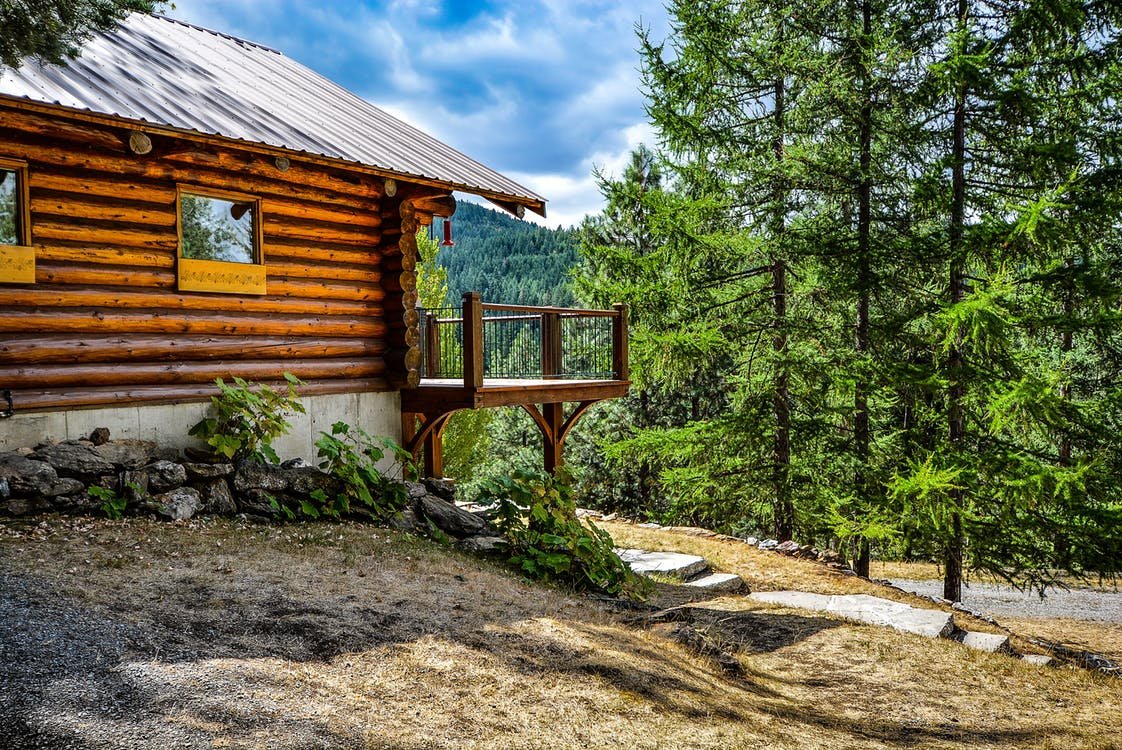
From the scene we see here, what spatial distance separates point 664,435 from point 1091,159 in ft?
25.4

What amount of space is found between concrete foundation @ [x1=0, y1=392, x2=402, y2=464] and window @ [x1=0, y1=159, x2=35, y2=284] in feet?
4.40

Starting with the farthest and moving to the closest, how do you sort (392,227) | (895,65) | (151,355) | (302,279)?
(895,65) < (392,227) < (302,279) < (151,355)

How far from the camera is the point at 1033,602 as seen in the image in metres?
17.4

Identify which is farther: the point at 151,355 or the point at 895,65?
the point at 895,65

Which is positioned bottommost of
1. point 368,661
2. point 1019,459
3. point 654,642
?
point 654,642

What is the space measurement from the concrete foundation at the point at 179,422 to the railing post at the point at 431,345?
3.62 feet

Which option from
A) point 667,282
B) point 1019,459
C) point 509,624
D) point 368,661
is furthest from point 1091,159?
point 368,661

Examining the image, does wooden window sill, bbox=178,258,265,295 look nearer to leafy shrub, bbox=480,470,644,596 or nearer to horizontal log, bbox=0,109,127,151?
horizontal log, bbox=0,109,127,151

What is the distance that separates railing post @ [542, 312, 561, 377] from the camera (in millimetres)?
12047

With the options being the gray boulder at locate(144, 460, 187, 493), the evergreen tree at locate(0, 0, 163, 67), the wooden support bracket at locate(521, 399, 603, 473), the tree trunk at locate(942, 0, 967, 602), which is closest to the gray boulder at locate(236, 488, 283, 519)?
the gray boulder at locate(144, 460, 187, 493)

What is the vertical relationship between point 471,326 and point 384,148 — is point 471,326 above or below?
below

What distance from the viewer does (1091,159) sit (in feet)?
39.1

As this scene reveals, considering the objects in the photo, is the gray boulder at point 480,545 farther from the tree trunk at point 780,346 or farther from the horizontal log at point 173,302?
the tree trunk at point 780,346

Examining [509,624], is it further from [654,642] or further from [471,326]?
[471,326]
